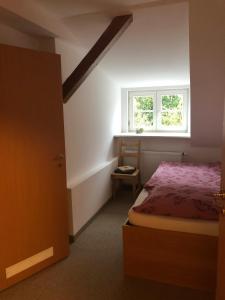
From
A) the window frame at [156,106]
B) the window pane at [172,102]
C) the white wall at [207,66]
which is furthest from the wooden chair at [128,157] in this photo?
the white wall at [207,66]

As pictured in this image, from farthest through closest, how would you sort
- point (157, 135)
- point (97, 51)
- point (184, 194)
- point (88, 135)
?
1. point (157, 135)
2. point (88, 135)
3. point (97, 51)
4. point (184, 194)

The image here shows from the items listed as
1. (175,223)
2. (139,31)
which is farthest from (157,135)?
(175,223)

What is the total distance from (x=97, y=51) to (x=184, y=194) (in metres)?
1.63

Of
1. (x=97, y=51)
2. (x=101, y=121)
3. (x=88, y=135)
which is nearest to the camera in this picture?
(x=97, y=51)

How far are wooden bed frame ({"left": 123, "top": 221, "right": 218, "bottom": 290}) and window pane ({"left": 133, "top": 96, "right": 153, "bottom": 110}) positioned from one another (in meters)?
2.88

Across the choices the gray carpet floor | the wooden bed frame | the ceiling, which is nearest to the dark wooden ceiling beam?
the ceiling

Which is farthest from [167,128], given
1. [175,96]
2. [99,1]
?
[99,1]

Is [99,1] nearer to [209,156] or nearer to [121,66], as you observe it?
[121,66]

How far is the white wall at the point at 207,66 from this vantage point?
2215 mm

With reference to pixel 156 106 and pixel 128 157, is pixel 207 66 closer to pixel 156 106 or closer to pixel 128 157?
pixel 156 106

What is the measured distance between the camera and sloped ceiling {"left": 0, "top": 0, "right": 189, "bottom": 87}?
2.28m

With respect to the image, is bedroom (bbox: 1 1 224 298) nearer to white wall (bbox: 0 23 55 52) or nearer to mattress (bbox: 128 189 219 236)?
white wall (bbox: 0 23 55 52)

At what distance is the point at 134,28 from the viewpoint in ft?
8.75

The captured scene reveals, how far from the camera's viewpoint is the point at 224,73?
272 cm
